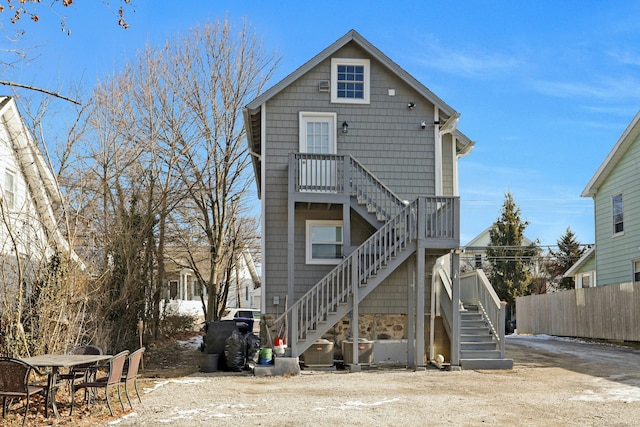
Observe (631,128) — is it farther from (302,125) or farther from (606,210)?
(302,125)

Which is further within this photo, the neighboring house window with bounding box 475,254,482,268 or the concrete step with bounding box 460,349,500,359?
the neighboring house window with bounding box 475,254,482,268

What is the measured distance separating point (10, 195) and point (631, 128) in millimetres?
19859

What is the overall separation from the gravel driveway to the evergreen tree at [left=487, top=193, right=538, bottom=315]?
25919 millimetres

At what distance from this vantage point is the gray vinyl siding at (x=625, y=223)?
24.1 m

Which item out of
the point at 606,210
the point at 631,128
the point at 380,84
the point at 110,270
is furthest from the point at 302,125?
the point at 606,210

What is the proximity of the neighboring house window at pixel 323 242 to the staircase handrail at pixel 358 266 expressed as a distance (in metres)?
1.42

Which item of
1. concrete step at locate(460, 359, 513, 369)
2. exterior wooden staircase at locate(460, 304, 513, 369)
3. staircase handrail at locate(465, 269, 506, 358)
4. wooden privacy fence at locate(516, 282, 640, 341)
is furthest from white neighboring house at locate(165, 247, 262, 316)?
concrete step at locate(460, 359, 513, 369)

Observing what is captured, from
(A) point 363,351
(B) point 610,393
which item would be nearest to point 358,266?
(A) point 363,351

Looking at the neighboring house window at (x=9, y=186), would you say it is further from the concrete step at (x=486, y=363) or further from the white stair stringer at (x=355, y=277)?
the concrete step at (x=486, y=363)

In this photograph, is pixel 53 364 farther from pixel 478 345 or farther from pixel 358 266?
pixel 478 345

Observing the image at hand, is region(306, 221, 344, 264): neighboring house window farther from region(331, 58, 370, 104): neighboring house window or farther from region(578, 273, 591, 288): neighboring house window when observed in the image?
region(578, 273, 591, 288): neighboring house window

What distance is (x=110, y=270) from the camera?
17.4 m

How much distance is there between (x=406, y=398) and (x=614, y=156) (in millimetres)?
16715

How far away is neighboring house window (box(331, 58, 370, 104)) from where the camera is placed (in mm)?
18703
